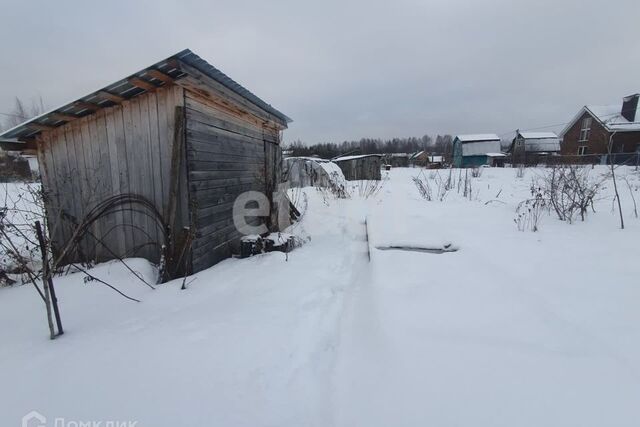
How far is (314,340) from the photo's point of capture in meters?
2.28

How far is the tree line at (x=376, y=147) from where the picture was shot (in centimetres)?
3716

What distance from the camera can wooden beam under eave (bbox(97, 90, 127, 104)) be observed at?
3540 mm

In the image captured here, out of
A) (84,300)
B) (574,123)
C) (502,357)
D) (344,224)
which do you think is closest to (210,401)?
(502,357)

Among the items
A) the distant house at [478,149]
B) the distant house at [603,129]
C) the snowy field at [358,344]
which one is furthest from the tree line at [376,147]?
the snowy field at [358,344]

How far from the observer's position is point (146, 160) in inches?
155

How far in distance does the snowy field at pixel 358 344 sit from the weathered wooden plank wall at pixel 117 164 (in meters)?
0.67

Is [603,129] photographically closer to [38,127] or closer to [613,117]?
[613,117]

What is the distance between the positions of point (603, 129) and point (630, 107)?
14.2 feet

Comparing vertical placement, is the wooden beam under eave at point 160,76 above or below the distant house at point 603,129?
below

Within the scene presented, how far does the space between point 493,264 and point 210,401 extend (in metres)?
3.09

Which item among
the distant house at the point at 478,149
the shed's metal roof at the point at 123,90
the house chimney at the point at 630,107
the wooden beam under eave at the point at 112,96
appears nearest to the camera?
the shed's metal roof at the point at 123,90

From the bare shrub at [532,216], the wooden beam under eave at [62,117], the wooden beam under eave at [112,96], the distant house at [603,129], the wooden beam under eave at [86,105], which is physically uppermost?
the distant house at [603,129]

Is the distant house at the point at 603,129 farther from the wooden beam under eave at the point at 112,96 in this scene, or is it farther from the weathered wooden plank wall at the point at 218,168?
the wooden beam under eave at the point at 112,96

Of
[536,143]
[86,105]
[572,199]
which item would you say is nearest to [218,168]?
[86,105]
